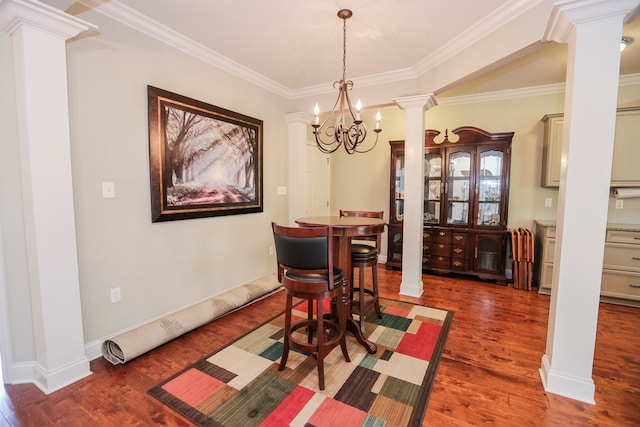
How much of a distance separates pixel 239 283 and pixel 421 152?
8.43 ft

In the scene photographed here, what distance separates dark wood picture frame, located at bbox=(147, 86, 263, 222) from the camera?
2.50 m

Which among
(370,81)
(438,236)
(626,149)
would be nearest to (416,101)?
(370,81)

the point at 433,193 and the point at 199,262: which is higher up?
the point at 433,193

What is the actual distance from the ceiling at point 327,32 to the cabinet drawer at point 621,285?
2.22 metres

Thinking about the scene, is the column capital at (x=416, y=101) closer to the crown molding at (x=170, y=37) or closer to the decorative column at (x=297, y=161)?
the decorative column at (x=297, y=161)

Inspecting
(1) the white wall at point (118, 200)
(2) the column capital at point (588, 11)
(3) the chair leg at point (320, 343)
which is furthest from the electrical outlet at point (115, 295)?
(2) the column capital at point (588, 11)

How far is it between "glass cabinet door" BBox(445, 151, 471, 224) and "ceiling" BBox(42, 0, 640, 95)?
3.69 feet

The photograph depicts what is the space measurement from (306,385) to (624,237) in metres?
3.62

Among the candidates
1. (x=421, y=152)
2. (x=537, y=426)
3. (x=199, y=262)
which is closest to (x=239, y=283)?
(x=199, y=262)

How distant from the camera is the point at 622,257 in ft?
10.4

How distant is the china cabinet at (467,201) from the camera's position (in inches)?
154

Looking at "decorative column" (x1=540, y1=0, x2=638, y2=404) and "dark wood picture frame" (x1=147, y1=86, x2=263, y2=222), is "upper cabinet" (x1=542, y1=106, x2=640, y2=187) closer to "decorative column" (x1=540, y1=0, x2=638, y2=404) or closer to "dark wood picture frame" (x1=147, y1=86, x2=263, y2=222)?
"decorative column" (x1=540, y1=0, x2=638, y2=404)

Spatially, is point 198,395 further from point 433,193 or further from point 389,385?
point 433,193

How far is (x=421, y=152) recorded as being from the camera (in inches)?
133
